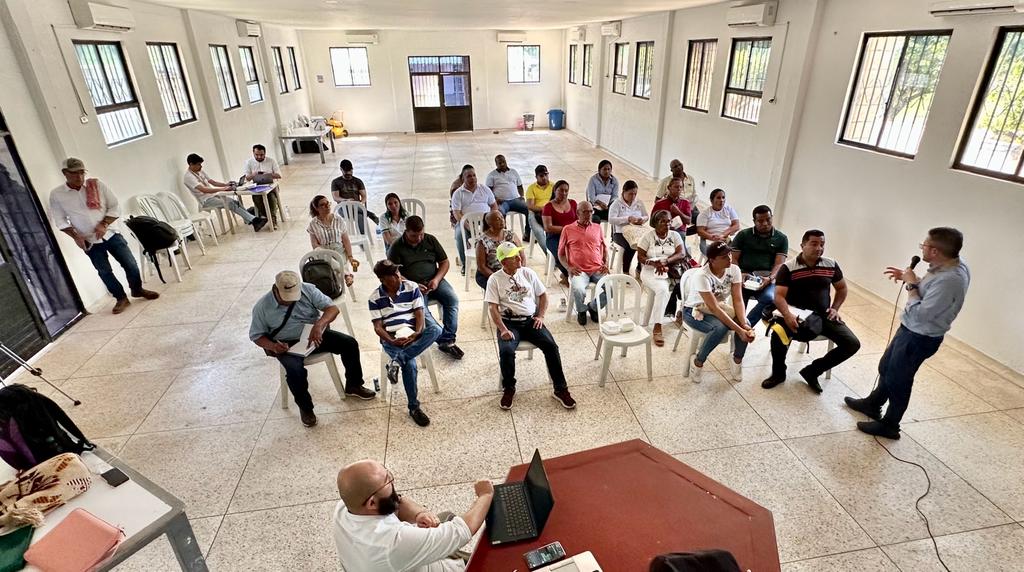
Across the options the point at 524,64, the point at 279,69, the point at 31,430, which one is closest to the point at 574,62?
the point at 524,64

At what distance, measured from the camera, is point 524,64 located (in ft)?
52.5

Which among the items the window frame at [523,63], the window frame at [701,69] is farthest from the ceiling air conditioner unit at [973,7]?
the window frame at [523,63]

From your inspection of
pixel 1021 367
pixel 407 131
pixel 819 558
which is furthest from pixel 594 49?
pixel 819 558

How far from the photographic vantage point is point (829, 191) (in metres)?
5.60

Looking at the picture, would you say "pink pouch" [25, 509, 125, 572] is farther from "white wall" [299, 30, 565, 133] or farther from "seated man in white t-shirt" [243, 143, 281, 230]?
"white wall" [299, 30, 565, 133]

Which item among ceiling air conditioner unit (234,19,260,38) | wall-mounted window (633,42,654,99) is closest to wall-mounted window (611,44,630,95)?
wall-mounted window (633,42,654,99)

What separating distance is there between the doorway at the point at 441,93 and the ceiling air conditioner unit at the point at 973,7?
43.7ft

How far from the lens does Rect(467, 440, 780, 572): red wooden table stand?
175 cm

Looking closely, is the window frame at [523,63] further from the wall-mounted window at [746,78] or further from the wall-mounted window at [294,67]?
the wall-mounted window at [746,78]

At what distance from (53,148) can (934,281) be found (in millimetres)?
7246

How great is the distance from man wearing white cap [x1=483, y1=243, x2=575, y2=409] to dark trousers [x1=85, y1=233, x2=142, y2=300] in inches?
161

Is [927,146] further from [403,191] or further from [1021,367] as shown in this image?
[403,191]

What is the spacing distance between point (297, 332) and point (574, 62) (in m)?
14.1

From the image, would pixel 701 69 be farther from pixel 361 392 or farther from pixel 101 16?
pixel 101 16
